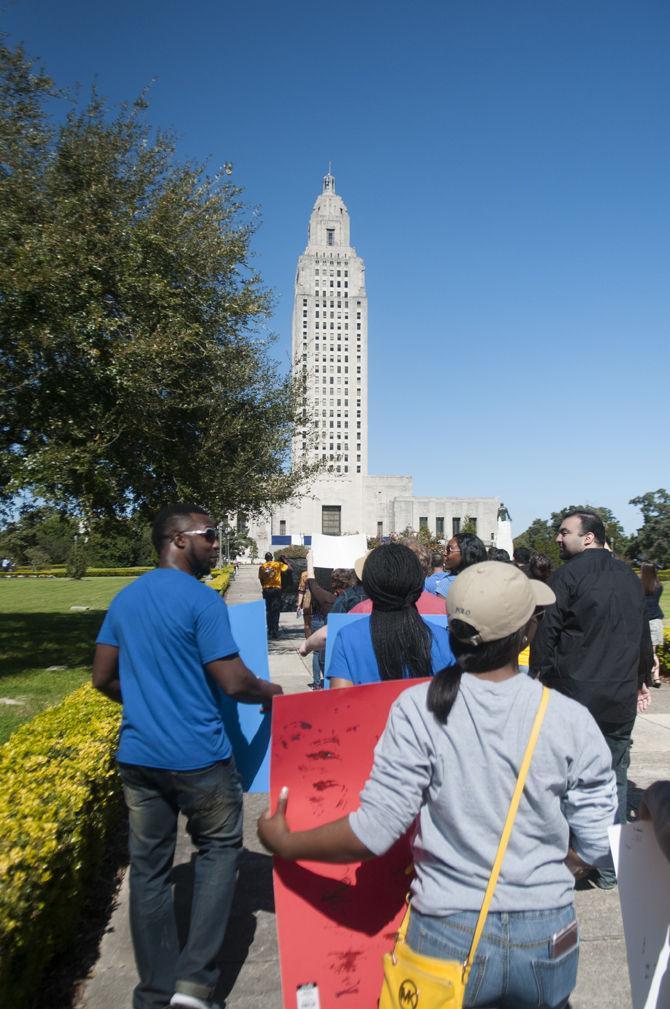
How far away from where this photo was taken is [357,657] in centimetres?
314

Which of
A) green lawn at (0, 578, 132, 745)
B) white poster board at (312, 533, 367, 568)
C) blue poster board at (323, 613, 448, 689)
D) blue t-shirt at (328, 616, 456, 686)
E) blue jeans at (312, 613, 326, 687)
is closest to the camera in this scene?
blue t-shirt at (328, 616, 456, 686)

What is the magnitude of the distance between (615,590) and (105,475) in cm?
969

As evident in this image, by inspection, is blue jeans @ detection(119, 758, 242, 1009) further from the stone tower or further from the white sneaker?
the stone tower

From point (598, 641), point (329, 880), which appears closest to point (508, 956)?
point (329, 880)

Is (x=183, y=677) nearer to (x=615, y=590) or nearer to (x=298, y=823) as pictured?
(x=298, y=823)

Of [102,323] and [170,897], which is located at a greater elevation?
[102,323]

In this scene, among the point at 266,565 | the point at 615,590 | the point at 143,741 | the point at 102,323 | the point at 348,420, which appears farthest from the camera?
the point at 348,420

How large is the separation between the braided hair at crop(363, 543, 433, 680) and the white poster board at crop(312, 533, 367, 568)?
4424 millimetres

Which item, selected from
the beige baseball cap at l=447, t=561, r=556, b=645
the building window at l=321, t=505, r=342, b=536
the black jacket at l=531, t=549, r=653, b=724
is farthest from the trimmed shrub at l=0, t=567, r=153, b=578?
the beige baseball cap at l=447, t=561, r=556, b=645

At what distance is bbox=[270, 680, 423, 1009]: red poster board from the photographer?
2344 mm

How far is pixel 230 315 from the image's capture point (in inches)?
553

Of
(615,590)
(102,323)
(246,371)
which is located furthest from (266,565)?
(615,590)

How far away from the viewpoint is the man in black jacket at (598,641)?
4316mm

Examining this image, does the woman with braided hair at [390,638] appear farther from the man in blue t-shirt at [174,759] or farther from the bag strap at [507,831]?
the bag strap at [507,831]
